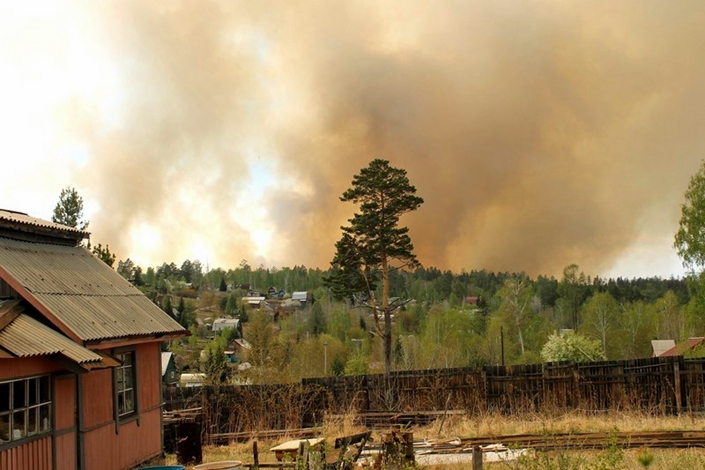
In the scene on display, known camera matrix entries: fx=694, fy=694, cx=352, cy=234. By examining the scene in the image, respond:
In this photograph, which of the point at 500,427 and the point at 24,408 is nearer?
the point at 24,408

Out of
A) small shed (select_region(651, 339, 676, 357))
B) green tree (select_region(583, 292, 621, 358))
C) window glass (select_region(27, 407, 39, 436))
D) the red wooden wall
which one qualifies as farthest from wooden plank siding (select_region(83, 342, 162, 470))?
green tree (select_region(583, 292, 621, 358))

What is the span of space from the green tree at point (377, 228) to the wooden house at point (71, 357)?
16.8 meters

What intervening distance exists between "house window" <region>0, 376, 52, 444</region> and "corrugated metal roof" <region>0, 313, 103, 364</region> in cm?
65

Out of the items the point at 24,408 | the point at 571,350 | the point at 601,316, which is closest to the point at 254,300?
the point at 601,316

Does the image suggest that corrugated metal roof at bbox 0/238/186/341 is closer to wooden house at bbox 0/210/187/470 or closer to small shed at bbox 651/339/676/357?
wooden house at bbox 0/210/187/470

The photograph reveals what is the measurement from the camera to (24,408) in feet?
33.9

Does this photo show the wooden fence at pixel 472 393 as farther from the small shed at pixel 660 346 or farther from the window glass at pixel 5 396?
the small shed at pixel 660 346

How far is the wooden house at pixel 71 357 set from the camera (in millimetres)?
10281

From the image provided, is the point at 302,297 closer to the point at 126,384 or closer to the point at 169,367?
the point at 169,367

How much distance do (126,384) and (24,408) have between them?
398 cm

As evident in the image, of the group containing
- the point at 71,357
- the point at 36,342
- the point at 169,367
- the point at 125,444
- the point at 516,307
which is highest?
the point at 516,307

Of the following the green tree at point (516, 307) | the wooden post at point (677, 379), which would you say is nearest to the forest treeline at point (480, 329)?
the green tree at point (516, 307)

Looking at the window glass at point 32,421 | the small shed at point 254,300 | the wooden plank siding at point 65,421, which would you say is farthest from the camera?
the small shed at point 254,300

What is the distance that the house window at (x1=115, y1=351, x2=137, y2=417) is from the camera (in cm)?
1384
